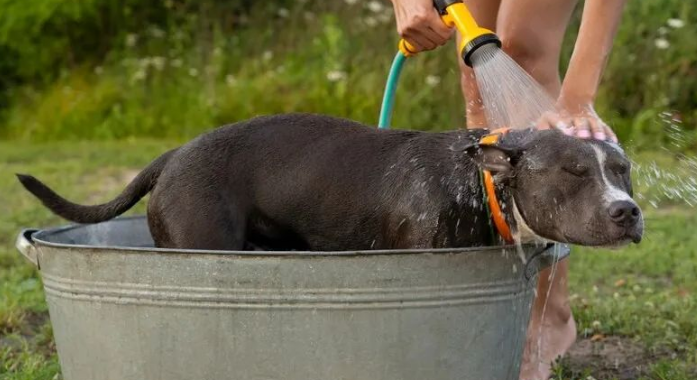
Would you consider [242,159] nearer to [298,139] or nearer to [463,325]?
[298,139]

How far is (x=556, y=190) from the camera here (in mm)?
2643

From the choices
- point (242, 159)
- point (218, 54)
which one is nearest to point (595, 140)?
point (242, 159)

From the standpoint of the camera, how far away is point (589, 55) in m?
3.04

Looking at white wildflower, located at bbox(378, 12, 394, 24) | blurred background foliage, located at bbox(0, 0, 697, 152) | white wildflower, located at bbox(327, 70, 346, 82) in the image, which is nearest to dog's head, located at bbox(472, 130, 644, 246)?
blurred background foliage, located at bbox(0, 0, 697, 152)

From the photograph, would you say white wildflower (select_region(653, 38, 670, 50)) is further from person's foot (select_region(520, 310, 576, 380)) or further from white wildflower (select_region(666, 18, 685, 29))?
person's foot (select_region(520, 310, 576, 380))

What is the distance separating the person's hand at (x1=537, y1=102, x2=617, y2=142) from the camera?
8.84 ft

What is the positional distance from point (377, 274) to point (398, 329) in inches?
5.9

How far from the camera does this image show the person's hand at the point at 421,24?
298cm

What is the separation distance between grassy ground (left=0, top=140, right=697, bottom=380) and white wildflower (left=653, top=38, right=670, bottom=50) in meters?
1.27

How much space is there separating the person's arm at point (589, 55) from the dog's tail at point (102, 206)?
1094mm

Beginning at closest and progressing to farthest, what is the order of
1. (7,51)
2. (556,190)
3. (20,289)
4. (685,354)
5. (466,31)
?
Answer: (556,190) < (466,31) < (685,354) < (20,289) < (7,51)

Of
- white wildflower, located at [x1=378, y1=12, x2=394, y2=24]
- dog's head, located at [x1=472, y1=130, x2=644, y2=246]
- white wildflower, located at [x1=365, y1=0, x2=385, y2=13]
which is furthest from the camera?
white wildflower, located at [x1=365, y1=0, x2=385, y2=13]

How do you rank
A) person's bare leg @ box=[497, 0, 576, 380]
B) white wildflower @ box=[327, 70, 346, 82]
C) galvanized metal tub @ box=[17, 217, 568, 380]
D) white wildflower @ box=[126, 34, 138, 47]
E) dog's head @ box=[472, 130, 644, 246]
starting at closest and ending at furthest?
galvanized metal tub @ box=[17, 217, 568, 380]
dog's head @ box=[472, 130, 644, 246]
person's bare leg @ box=[497, 0, 576, 380]
white wildflower @ box=[327, 70, 346, 82]
white wildflower @ box=[126, 34, 138, 47]

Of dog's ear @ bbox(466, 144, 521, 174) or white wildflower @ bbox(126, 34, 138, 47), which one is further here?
white wildflower @ bbox(126, 34, 138, 47)
